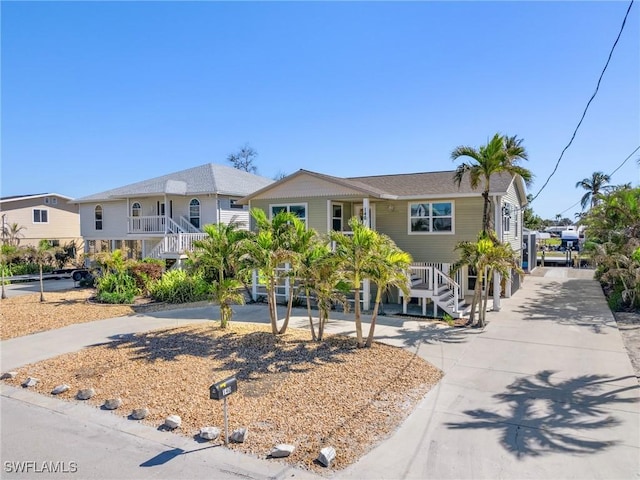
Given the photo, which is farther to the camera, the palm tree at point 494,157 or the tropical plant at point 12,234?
the tropical plant at point 12,234

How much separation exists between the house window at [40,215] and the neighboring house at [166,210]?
20.8 feet

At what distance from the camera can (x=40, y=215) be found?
31.0m

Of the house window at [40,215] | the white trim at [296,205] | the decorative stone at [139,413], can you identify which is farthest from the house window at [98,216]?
the decorative stone at [139,413]

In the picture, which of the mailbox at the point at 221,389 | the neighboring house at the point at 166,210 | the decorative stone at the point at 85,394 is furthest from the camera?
the neighboring house at the point at 166,210

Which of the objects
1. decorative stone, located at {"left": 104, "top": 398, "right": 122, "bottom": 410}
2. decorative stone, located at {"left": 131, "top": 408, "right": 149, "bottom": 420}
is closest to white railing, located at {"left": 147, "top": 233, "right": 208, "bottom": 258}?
decorative stone, located at {"left": 104, "top": 398, "right": 122, "bottom": 410}

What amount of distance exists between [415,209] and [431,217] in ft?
2.39

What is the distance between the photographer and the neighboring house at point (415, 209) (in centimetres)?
1434

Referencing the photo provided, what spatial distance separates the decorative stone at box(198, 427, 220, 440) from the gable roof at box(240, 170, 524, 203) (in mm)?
9574

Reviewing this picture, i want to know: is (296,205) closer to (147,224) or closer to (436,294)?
(436,294)

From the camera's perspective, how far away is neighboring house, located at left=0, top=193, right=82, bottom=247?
96.0 feet

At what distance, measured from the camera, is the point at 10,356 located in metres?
8.96

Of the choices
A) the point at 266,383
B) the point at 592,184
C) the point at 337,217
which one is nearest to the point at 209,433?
the point at 266,383

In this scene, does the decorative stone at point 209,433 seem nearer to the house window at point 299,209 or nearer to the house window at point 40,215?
the house window at point 299,209
